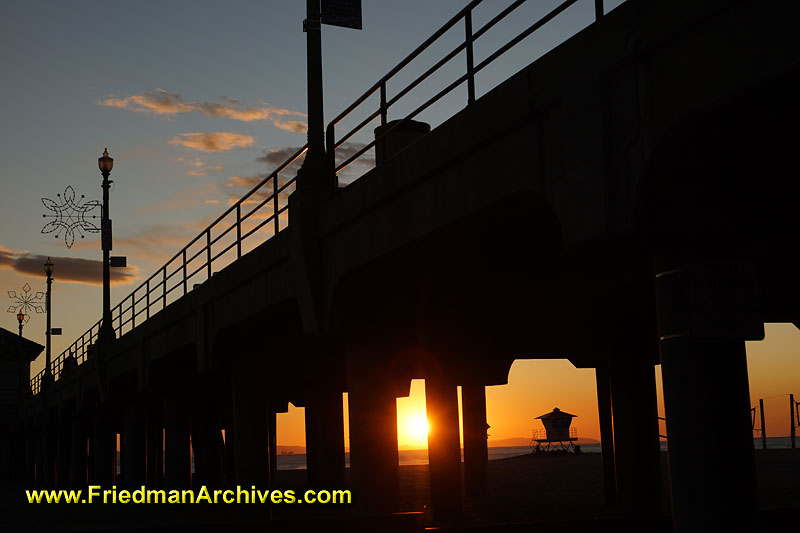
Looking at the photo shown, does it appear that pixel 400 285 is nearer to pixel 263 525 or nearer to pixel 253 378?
pixel 263 525

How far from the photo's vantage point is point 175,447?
3906cm

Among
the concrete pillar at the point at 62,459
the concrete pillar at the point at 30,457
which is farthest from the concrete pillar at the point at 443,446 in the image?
the concrete pillar at the point at 30,457

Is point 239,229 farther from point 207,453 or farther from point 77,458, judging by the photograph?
point 77,458

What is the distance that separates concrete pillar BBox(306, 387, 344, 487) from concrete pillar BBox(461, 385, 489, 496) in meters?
4.60

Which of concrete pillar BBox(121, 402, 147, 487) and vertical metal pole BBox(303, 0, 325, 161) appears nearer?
vertical metal pole BBox(303, 0, 325, 161)

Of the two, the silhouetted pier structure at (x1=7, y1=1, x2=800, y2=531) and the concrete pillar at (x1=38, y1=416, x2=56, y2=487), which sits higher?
the silhouetted pier structure at (x1=7, y1=1, x2=800, y2=531)

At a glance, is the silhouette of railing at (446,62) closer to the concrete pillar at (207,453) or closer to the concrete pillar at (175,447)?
the concrete pillar at (175,447)

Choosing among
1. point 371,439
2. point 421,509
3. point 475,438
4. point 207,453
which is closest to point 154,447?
point 207,453

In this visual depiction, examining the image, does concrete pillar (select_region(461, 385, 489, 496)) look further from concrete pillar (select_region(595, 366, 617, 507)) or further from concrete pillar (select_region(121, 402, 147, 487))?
concrete pillar (select_region(121, 402, 147, 487))

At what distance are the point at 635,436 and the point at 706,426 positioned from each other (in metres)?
16.8

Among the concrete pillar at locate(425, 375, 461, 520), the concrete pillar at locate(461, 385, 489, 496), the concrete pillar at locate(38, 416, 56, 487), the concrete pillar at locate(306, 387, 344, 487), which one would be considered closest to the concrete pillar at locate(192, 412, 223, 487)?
the concrete pillar at locate(306, 387, 344, 487)

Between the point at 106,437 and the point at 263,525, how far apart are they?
4127 cm

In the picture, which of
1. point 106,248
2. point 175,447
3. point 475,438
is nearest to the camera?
point 475,438

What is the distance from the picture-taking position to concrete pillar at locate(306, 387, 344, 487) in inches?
1284
